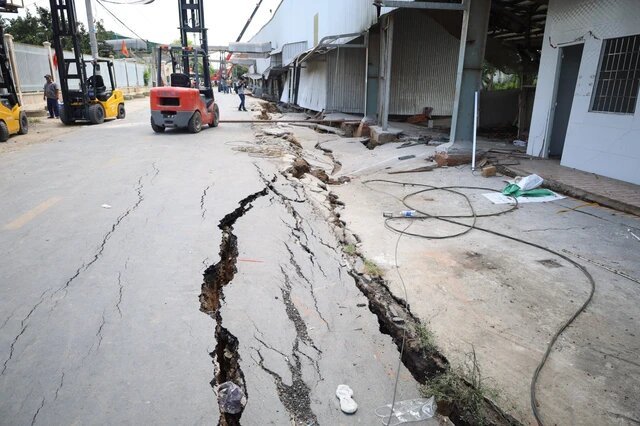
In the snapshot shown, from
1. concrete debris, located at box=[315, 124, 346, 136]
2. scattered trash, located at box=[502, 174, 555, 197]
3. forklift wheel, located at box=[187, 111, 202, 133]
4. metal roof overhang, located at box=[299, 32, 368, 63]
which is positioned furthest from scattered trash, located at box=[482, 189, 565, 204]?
forklift wheel, located at box=[187, 111, 202, 133]

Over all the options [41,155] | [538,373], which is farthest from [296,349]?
[41,155]

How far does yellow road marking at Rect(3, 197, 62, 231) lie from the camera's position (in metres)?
4.61

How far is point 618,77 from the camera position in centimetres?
689

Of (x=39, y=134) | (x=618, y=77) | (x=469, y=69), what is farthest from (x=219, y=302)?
(x=39, y=134)

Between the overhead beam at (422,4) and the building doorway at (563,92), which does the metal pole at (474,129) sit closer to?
the building doorway at (563,92)

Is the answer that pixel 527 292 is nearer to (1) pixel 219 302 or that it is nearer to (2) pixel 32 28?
(1) pixel 219 302

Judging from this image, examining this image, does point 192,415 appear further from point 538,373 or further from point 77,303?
point 538,373

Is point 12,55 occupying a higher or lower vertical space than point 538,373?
higher

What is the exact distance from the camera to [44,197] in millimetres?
5727

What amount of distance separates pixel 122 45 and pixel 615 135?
107ft

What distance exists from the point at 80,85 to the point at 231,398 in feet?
54.2

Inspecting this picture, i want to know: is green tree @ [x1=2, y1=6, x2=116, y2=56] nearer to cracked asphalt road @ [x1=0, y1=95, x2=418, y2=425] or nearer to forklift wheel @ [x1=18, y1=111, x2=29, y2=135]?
forklift wheel @ [x1=18, y1=111, x2=29, y2=135]

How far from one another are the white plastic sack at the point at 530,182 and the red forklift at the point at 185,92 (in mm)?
9780

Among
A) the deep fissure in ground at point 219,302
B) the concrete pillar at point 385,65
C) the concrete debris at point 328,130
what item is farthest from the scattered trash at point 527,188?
the concrete debris at point 328,130
